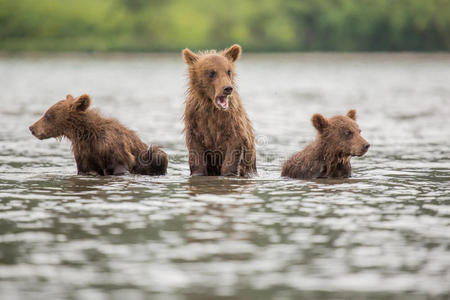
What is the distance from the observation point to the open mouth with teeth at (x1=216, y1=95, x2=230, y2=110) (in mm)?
9953

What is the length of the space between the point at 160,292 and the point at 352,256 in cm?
162

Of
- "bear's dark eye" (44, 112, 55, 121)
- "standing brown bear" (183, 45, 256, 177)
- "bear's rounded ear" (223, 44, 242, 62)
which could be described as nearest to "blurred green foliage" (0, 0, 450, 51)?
"bear's dark eye" (44, 112, 55, 121)

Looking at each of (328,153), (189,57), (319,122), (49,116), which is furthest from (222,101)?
(49,116)

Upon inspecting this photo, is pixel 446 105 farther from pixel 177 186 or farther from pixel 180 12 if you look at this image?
pixel 180 12

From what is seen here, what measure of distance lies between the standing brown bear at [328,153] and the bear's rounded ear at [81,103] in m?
2.64

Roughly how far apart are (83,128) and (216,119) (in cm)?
168

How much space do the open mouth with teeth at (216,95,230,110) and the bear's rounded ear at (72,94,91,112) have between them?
173 cm

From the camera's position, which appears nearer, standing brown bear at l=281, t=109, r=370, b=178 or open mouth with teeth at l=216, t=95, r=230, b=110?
open mouth with teeth at l=216, t=95, r=230, b=110

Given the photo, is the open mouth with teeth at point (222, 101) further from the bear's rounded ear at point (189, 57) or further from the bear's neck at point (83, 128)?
the bear's neck at point (83, 128)

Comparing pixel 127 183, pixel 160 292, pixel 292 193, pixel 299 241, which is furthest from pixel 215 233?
pixel 127 183

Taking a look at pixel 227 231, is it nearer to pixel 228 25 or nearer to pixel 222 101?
pixel 222 101

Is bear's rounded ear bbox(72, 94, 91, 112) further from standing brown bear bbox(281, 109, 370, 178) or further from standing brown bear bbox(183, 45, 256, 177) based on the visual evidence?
standing brown bear bbox(281, 109, 370, 178)

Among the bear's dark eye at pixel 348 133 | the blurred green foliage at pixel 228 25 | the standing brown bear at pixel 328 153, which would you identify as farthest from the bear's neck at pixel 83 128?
the blurred green foliage at pixel 228 25

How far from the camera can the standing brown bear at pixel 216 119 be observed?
10023 mm
